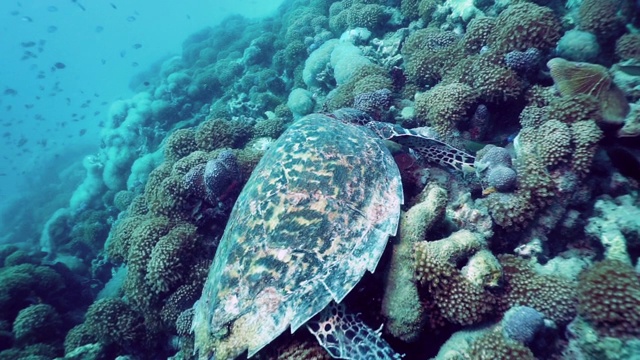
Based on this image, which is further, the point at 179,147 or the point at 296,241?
the point at 179,147

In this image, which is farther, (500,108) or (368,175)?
(500,108)

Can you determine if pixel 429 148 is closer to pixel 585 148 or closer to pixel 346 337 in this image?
pixel 585 148

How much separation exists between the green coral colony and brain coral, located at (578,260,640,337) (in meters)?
0.01

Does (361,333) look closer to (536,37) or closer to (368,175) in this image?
(368,175)

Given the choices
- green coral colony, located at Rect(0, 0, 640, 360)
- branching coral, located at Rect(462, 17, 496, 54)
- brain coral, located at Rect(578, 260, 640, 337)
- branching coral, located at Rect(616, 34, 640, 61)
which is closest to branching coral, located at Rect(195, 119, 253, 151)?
green coral colony, located at Rect(0, 0, 640, 360)

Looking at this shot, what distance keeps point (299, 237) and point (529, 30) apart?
4.31 meters

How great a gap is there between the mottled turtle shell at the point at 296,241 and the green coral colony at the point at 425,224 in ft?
0.06

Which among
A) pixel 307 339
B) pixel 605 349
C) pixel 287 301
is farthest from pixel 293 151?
pixel 605 349

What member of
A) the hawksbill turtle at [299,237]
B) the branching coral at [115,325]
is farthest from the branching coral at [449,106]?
the branching coral at [115,325]

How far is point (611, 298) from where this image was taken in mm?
2414

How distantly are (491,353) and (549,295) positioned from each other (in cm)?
74

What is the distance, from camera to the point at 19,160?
4950 cm

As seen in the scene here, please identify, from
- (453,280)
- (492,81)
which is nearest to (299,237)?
(453,280)

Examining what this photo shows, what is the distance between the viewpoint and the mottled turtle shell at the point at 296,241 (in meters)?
2.92
